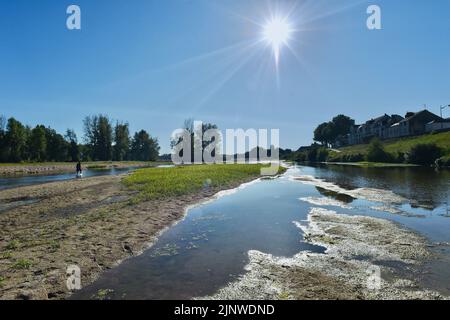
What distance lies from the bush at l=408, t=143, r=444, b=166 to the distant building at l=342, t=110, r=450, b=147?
34723 mm

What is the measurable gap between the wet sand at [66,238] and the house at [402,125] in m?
→ 113

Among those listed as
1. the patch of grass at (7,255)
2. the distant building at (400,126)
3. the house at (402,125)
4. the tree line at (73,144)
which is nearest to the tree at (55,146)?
the tree line at (73,144)

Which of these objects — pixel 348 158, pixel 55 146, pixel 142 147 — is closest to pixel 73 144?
pixel 55 146

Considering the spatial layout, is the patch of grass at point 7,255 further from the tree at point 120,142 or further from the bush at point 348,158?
the tree at point 120,142

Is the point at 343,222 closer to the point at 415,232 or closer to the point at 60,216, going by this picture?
the point at 415,232

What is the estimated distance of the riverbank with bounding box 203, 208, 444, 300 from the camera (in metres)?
7.26

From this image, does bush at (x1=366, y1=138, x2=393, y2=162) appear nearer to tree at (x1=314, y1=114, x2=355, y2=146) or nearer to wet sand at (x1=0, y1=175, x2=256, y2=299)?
wet sand at (x1=0, y1=175, x2=256, y2=299)

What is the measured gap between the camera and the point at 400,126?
12012cm

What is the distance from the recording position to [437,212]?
17297 mm

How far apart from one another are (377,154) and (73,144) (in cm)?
13583

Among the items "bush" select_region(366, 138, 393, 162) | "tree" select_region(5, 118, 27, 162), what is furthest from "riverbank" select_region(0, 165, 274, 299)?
"tree" select_region(5, 118, 27, 162)

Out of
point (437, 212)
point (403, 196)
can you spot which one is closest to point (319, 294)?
point (437, 212)

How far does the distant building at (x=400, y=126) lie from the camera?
108m
